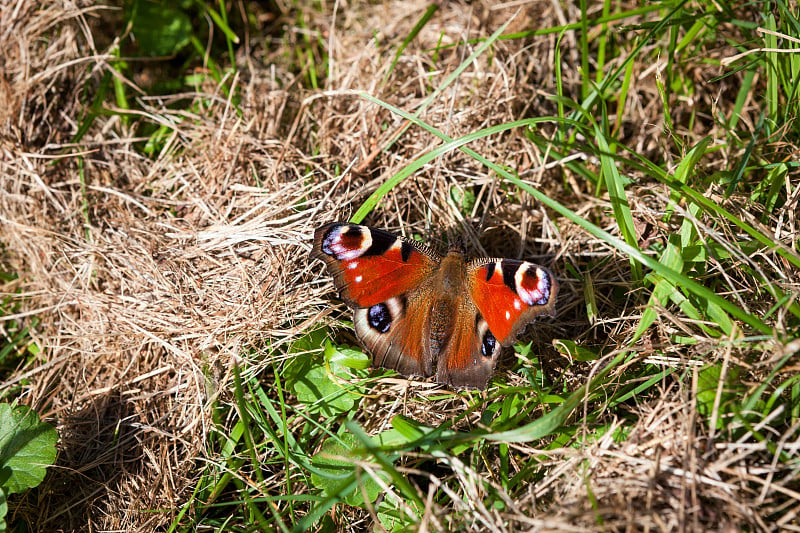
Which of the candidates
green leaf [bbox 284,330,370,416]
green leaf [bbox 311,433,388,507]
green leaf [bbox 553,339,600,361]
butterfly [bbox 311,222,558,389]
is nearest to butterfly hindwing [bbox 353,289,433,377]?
butterfly [bbox 311,222,558,389]

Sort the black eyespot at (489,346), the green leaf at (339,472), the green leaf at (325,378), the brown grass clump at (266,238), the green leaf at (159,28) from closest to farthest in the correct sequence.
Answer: the brown grass clump at (266,238), the green leaf at (339,472), the black eyespot at (489,346), the green leaf at (325,378), the green leaf at (159,28)

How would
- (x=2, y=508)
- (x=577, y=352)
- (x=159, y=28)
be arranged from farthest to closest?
(x=159, y=28)
(x=577, y=352)
(x=2, y=508)

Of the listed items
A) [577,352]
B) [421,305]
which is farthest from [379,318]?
[577,352]

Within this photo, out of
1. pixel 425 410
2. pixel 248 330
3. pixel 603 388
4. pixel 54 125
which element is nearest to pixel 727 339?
pixel 603 388

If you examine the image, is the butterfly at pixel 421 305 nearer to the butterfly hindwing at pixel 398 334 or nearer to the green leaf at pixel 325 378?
the butterfly hindwing at pixel 398 334

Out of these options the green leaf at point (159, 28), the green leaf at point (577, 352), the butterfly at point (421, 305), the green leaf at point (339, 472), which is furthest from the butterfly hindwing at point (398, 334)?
the green leaf at point (159, 28)

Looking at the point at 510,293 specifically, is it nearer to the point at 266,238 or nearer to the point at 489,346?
the point at 489,346
